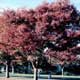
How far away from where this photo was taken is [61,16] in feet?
84.1

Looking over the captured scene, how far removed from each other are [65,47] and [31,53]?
2887 mm

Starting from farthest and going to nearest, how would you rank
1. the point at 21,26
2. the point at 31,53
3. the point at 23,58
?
the point at 23,58 < the point at 31,53 < the point at 21,26

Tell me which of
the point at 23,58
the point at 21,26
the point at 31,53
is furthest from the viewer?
the point at 23,58

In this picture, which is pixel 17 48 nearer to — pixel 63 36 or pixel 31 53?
pixel 31 53

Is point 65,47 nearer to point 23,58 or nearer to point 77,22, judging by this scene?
point 77,22

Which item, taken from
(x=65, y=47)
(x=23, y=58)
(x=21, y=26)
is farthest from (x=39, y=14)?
(x=23, y=58)

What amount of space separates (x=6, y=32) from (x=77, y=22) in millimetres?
6083

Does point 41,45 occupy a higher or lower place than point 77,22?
lower

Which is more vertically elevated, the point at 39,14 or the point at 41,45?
the point at 39,14

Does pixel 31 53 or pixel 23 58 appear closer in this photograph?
pixel 31 53

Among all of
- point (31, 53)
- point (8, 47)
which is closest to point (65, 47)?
point (31, 53)

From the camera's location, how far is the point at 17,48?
2742 centimetres

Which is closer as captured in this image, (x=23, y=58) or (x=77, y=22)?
(x=77, y=22)

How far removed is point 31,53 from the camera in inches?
1079
